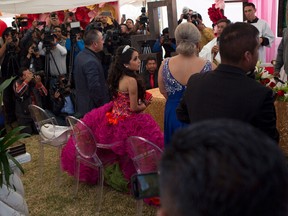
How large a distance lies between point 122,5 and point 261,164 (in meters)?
8.99

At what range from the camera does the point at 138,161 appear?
2.42m

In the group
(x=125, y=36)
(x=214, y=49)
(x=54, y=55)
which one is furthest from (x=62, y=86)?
(x=214, y=49)

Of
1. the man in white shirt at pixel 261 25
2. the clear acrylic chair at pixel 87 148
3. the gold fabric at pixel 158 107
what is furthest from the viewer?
the man in white shirt at pixel 261 25

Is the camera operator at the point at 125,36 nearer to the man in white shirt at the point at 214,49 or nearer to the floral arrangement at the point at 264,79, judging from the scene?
the man in white shirt at the point at 214,49

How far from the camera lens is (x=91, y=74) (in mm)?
3590

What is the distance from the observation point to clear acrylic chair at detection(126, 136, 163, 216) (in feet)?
7.55

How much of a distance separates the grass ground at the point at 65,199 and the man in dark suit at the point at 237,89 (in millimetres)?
1495

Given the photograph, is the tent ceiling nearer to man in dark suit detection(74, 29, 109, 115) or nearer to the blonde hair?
man in dark suit detection(74, 29, 109, 115)

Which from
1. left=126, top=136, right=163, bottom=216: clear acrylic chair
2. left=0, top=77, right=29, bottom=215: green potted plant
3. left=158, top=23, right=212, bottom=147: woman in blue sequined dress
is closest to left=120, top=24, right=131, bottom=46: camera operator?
left=158, top=23, right=212, bottom=147: woman in blue sequined dress

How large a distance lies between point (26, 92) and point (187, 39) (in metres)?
3.05

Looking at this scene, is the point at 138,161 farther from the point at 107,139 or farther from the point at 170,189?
the point at 170,189

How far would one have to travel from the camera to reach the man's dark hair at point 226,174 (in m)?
0.49

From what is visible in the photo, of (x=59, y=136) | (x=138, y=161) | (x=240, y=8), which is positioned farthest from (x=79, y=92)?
(x=240, y=8)

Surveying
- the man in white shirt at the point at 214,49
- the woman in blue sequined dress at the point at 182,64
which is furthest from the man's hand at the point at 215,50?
the woman in blue sequined dress at the point at 182,64
